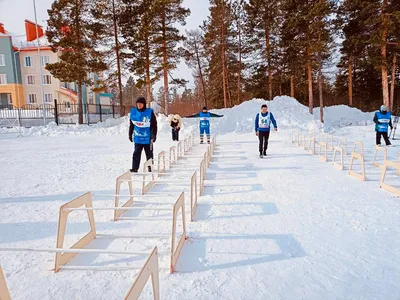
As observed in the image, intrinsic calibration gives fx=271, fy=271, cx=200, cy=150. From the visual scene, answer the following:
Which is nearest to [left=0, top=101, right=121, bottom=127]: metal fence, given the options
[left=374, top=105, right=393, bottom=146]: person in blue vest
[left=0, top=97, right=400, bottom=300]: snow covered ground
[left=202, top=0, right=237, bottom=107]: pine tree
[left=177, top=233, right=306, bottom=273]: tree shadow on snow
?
[left=202, top=0, right=237, bottom=107]: pine tree

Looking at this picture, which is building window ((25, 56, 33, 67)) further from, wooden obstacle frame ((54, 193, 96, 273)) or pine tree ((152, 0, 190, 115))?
wooden obstacle frame ((54, 193, 96, 273))

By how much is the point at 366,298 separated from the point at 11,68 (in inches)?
1532

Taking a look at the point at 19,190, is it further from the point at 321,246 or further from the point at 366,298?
the point at 366,298

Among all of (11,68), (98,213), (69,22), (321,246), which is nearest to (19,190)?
(98,213)

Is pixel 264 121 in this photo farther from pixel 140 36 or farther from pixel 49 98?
pixel 49 98

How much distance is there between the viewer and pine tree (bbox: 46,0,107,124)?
70.6 ft

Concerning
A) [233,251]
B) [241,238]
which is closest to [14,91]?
[241,238]

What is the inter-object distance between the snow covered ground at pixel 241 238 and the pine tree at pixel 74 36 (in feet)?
57.1

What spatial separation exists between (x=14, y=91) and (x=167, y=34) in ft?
73.4

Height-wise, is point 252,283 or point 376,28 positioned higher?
point 376,28

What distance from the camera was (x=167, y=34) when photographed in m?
21.0

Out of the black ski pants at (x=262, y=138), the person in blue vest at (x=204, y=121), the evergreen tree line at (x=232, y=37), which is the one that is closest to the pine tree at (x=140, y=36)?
the evergreen tree line at (x=232, y=37)

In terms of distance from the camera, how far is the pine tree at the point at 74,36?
21.5 meters

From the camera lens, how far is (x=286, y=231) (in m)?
3.29
